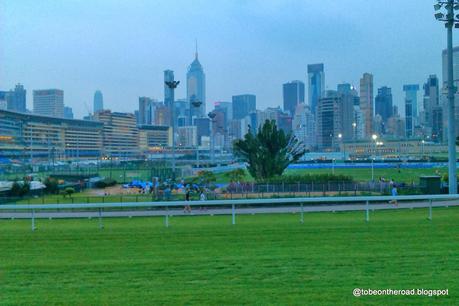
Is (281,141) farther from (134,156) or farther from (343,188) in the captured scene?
(134,156)

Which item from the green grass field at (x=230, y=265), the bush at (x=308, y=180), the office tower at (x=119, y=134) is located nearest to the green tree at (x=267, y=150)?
the bush at (x=308, y=180)

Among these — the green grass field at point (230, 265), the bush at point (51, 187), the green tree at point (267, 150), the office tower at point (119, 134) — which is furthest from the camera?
the office tower at point (119, 134)

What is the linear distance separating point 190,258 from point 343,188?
27.3m

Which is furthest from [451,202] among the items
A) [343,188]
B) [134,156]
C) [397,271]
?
[134,156]

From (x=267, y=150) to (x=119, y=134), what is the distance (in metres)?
149

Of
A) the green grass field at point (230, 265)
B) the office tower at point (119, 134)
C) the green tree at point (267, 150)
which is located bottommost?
the green grass field at point (230, 265)

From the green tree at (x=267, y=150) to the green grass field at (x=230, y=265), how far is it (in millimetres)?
27393

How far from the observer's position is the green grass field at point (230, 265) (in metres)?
6.54

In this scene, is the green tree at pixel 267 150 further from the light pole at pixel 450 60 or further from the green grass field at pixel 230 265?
the green grass field at pixel 230 265

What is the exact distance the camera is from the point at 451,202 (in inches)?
906

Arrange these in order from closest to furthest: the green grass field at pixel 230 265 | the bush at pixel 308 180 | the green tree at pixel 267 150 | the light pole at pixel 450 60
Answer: the green grass field at pixel 230 265 < the light pole at pixel 450 60 < the bush at pixel 308 180 < the green tree at pixel 267 150

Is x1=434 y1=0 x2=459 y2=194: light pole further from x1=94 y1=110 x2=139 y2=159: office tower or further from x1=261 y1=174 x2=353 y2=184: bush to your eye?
x1=94 y1=110 x2=139 y2=159: office tower

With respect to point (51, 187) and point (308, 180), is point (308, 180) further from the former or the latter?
point (51, 187)

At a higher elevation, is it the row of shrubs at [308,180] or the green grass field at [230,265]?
the row of shrubs at [308,180]
